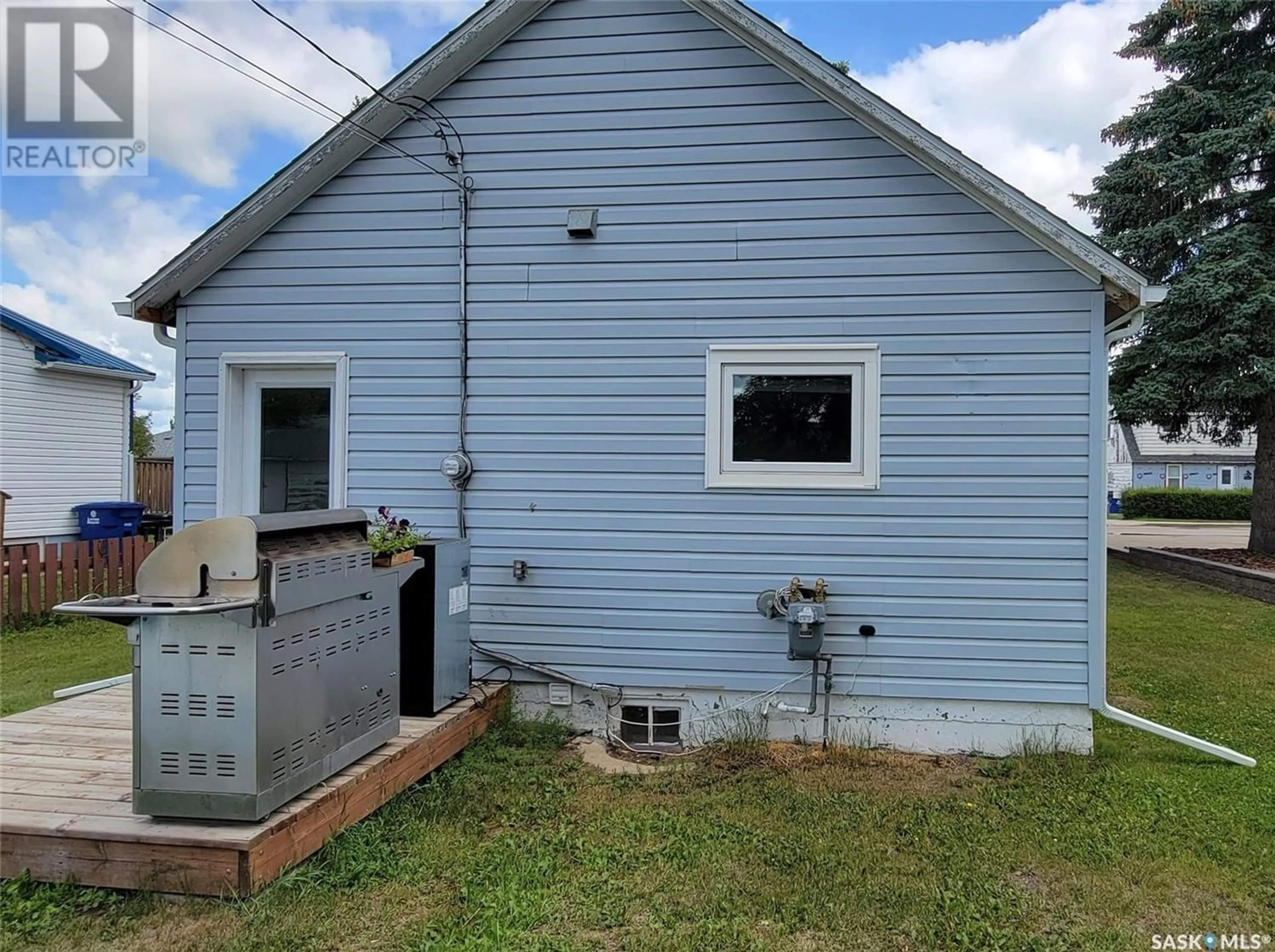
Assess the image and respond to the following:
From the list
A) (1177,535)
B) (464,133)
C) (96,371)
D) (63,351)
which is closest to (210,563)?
(464,133)

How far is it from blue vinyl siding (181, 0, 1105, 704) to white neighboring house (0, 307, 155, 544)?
31.0 feet

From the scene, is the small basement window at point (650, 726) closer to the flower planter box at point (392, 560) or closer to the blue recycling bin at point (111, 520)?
the flower planter box at point (392, 560)

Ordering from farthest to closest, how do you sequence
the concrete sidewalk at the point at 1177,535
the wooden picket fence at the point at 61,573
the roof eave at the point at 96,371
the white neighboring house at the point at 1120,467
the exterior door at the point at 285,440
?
the white neighboring house at the point at 1120,467
the concrete sidewalk at the point at 1177,535
the roof eave at the point at 96,371
the wooden picket fence at the point at 61,573
the exterior door at the point at 285,440

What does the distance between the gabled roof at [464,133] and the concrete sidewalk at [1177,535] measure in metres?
10.1

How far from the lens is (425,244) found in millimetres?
4973

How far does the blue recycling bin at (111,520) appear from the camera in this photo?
12344mm

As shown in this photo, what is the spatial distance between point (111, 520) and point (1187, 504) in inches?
1280

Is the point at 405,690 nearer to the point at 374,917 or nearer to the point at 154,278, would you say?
the point at 374,917

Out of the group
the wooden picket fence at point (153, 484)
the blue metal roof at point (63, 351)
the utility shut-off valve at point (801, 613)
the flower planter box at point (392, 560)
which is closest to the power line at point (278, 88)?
the flower planter box at point (392, 560)

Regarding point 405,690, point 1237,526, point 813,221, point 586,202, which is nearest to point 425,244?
point 586,202

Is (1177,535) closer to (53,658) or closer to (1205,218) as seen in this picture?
(1205,218)

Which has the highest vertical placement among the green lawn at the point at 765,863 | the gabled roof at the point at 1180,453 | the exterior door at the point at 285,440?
the gabled roof at the point at 1180,453

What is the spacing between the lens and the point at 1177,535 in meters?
19.6

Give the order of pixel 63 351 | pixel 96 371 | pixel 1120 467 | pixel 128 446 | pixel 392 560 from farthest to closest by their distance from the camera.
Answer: pixel 1120 467 → pixel 128 446 → pixel 96 371 → pixel 63 351 → pixel 392 560
